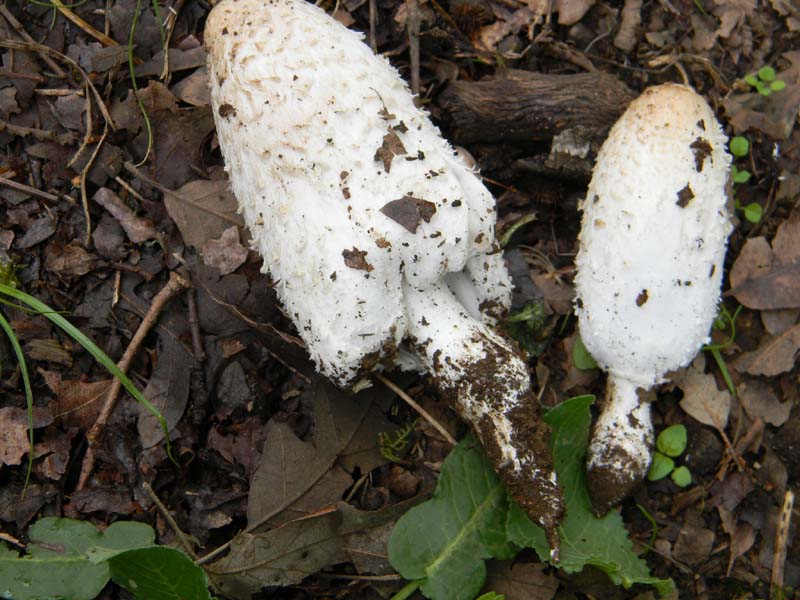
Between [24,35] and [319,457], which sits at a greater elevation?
[24,35]

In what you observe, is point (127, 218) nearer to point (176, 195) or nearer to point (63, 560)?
point (176, 195)

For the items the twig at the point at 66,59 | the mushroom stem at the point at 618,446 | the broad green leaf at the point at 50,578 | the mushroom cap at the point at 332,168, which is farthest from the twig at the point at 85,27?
the mushroom stem at the point at 618,446

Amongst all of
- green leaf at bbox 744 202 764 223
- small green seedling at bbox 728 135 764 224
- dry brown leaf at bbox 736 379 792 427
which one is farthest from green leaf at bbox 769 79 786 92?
dry brown leaf at bbox 736 379 792 427

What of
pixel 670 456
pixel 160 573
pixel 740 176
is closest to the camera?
pixel 160 573

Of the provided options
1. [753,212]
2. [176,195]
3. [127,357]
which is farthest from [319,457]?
[753,212]

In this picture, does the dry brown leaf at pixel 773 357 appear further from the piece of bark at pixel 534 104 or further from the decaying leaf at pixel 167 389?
the decaying leaf at pixel 167 389

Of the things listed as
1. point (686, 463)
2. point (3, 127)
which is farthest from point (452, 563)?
point (3, 127)
